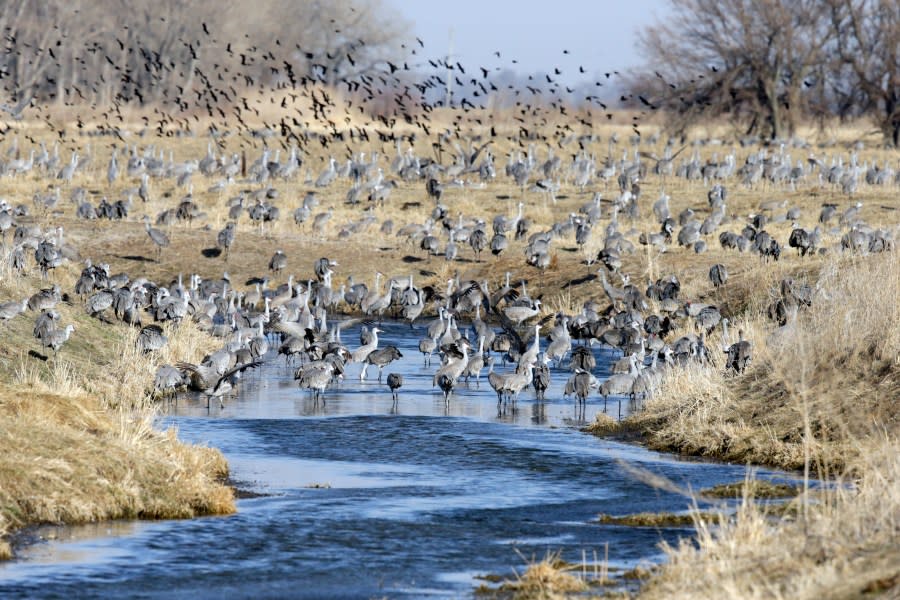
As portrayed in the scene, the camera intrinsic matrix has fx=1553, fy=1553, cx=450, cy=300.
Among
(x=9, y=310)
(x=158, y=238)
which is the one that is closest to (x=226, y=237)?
(x=158, y=238)

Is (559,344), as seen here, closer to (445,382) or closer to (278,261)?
(445,382)

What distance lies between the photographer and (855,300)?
19.1 meters

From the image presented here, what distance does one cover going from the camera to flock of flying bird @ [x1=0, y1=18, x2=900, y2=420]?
25.9 meters

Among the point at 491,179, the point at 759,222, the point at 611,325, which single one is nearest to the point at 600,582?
the point at 611,325

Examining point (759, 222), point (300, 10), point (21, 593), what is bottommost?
point (21, 593)

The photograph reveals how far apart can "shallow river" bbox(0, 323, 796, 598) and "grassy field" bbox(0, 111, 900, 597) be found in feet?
1.90

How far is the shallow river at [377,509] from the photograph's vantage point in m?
12.4

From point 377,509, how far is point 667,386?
268 inches

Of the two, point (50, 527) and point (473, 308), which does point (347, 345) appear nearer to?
point (473, 308)

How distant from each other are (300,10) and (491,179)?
54.1m

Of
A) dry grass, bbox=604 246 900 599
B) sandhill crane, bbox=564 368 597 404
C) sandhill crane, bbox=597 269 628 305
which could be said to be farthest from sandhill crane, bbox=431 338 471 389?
sandhill crane, bbox=597 269 628 305

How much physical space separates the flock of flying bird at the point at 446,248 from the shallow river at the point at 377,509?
1729 millimetres

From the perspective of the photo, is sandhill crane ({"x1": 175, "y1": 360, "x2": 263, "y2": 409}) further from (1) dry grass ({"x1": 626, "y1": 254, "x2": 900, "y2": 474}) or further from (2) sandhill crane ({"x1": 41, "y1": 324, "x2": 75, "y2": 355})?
(1) dry grass ({"x1": 626, "y1": 254, "x2": 900, "y2": 474})

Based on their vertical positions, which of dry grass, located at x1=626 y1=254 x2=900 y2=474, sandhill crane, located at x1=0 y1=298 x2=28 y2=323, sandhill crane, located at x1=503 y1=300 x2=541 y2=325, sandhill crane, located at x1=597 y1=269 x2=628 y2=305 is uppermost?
sandhill crane, located at x1=597 y1=269 x2=628 y2=305
